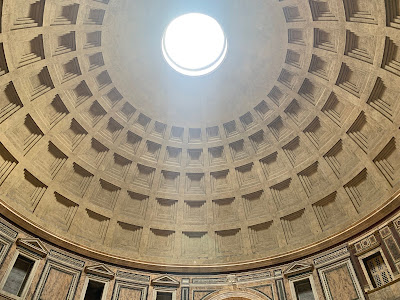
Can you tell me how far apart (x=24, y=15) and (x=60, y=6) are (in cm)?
182

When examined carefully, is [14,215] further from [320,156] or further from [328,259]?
[320,156]

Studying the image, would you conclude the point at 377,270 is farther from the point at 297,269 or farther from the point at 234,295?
the point at 234,295

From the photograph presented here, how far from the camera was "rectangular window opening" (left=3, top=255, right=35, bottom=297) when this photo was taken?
14110 mm

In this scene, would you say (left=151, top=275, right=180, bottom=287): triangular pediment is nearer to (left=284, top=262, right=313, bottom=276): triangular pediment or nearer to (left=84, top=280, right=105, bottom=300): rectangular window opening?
(left=84, top=280, right=105, bottom=300): rectangular window opening

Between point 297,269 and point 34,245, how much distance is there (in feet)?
42.6

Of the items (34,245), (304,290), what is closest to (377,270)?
(304,290)

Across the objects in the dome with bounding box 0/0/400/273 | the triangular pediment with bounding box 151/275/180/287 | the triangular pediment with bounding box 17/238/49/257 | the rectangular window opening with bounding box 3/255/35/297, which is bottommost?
the rectangular window opening with bounding box 3/255/35/297

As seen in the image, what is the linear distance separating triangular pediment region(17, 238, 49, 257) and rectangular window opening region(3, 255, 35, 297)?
18.4 inches

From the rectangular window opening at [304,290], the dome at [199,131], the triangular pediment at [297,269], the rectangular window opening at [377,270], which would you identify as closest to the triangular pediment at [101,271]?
the dome at [199,131]

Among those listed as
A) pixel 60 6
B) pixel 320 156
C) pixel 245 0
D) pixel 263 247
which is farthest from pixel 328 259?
pixel 60 6

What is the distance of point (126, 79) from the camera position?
20.3 m

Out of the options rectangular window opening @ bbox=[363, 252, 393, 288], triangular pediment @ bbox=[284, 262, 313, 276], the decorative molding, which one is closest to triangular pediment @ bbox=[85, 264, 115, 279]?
the decorative molding

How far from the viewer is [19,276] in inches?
577

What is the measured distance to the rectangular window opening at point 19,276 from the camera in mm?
14110
